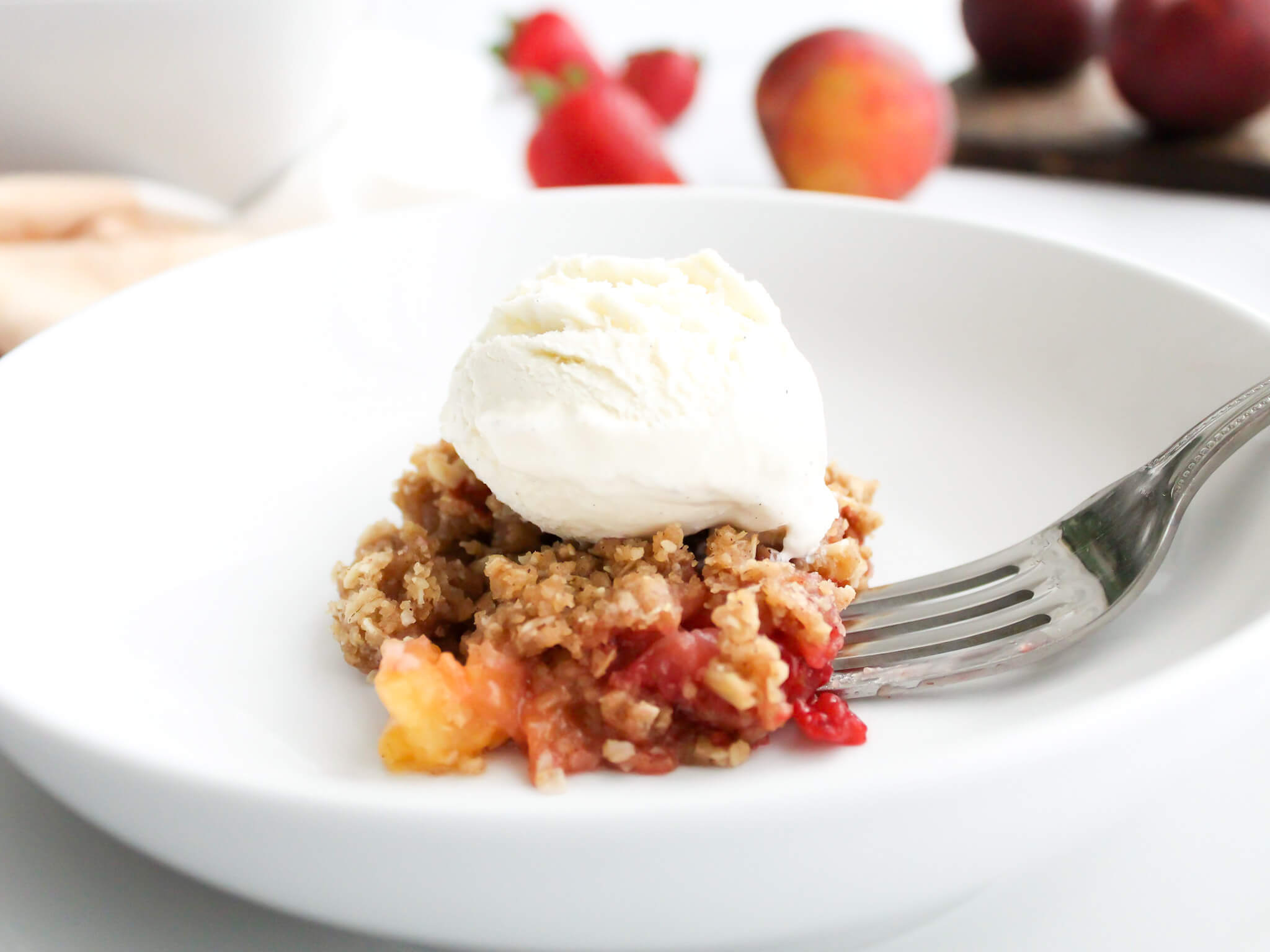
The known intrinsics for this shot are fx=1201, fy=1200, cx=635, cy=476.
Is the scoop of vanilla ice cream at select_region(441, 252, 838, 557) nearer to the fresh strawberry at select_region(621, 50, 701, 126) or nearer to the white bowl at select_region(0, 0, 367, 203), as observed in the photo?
the white bowl at select_region(0, 0, 367, 203)

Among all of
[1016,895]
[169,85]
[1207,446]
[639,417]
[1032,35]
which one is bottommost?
[1016,895]

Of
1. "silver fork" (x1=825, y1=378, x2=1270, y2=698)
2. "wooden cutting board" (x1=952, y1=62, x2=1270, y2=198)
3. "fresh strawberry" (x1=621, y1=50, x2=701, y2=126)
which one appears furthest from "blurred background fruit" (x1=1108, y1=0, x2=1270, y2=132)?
"silver fork" (x1=825, y1=378, x2=1270, y2=698)

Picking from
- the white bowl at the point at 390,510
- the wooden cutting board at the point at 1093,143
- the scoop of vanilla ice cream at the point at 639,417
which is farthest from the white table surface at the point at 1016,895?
the wooden cutting board at the point at 1093,143

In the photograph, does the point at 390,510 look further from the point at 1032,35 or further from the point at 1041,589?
the point at 1032,35

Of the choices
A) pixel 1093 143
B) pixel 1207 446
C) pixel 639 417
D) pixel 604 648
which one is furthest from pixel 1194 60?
pixel 604 648

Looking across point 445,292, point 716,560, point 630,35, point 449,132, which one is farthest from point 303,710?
point 630,35

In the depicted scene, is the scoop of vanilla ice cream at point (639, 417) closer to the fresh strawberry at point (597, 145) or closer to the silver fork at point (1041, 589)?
the silver fork at point (1041, 589)
